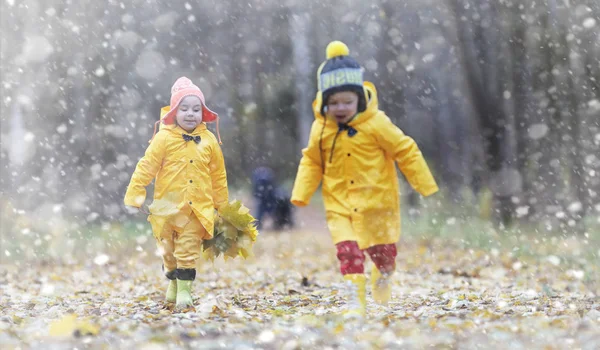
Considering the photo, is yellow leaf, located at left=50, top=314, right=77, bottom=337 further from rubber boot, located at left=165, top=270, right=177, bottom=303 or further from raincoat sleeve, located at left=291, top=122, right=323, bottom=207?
raincoat sleeve, located at left=291, top=122, right=323, bottom=207

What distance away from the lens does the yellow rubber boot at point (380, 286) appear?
24.0 ft

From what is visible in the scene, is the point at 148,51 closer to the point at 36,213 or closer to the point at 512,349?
the point at 36,213

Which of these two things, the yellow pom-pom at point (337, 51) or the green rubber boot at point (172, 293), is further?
the green rubber boot at point (172, 293)

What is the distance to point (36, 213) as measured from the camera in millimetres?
20531

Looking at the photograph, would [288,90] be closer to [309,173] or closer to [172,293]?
[172,293]

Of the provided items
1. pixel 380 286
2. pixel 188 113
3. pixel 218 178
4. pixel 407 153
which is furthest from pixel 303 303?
pixel 188 113

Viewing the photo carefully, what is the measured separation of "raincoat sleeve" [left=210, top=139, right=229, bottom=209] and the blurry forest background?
28.0 ft

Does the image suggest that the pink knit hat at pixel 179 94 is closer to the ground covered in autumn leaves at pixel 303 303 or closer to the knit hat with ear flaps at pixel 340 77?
the knit hat with ear flaps at pixel 340 77

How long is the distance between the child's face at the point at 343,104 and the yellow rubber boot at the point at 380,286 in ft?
4.90

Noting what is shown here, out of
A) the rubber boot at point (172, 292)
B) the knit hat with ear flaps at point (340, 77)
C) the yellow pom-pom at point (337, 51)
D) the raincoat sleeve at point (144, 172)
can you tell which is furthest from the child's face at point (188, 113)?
the rubber boot at point (172, 292)

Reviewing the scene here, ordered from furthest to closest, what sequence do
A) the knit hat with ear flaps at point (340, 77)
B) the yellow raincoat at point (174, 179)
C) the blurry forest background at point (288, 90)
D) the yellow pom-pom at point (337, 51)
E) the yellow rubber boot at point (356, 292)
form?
the blurry forest background at point (288, 90)
the yellow raincoat at point (174, 179)
the yellow pom-pom at point (337, 51)
the knit hat with ear flaps at point (340, 77)
the yellow rubber boot at point (356, 292)

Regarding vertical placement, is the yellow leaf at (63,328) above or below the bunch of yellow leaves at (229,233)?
below

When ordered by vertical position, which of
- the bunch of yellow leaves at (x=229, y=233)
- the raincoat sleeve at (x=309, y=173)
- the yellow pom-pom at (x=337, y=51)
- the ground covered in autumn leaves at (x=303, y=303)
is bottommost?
the ground covered in autumn leaves at (x=303, y=303)

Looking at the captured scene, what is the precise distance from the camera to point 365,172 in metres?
6.82
